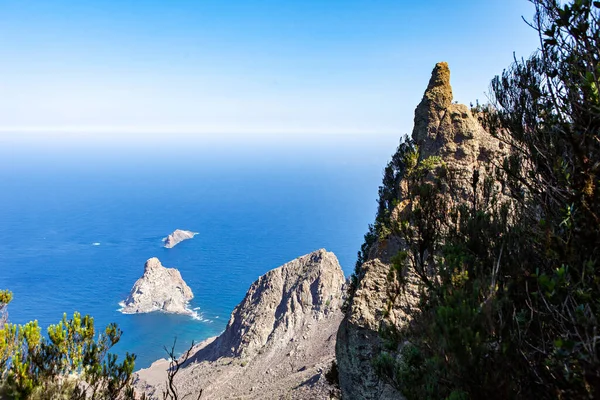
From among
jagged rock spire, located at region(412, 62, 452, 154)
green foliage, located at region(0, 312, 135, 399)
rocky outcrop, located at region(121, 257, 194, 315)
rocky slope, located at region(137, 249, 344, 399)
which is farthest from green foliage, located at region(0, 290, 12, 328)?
rocky outcrop, located at region(121, 257, 194, 315)

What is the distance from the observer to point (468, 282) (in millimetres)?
7309

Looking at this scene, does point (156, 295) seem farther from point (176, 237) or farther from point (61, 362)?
point (61, 362)

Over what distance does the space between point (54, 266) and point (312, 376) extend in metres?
133

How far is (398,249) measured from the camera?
13531 mm

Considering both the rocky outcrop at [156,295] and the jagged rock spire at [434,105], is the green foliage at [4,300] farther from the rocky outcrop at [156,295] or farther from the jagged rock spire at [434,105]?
the rocky outcrop at [156,295]

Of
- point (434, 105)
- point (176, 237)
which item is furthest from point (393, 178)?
point (176, 237)

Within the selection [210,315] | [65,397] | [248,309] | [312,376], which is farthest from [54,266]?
[65,397]

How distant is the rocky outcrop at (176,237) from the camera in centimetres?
16660

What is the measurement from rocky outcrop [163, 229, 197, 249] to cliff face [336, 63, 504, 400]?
15830cm

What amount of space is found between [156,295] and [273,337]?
62175 millimetres

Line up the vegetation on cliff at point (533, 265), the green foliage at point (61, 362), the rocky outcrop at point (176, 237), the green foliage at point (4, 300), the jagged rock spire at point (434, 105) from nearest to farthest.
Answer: the vegetation on cliff at point (533, 265) < the green foliage at point (61, 362) < the green foliage at point (4, 300) < the jagged rock spire at point (434, 105) < the rocky outcrop at point (176, 237)

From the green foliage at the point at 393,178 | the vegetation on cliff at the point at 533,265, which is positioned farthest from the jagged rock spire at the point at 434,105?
the vegetation on cliff at the point at 533,265

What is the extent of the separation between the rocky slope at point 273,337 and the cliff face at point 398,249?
3251cm

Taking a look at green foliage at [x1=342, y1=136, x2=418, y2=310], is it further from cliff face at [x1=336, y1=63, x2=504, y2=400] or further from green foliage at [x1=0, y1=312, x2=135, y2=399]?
green foliage at [x1=0, y1=312, x2=135, y2=399]
